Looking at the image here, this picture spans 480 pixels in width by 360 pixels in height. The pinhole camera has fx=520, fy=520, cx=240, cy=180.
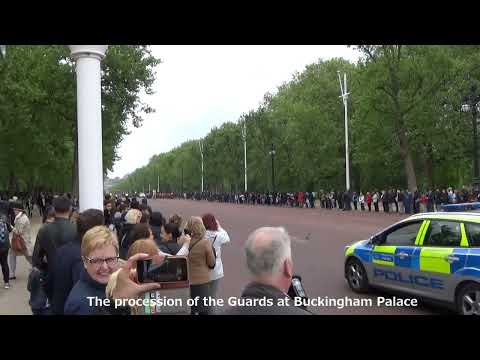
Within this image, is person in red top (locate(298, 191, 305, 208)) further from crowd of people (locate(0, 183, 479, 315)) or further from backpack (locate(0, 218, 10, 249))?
backpack (locate(0, 218, 10, 249))

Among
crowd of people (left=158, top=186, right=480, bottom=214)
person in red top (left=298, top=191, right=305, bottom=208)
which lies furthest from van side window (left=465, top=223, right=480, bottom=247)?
person in red top (left=298, top=191, right=305, bottom=208)

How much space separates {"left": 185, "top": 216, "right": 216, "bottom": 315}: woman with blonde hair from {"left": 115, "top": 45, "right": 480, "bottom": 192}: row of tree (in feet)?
81.6

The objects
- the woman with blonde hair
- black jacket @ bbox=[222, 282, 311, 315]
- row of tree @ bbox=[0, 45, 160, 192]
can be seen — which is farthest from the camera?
row of tree @ bbox=[0, 45, 160, 192]

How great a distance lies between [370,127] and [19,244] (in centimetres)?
3822

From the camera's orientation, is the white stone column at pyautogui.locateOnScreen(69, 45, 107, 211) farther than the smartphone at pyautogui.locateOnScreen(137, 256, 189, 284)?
Yes

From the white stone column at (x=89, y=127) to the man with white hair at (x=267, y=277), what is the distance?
752 cm

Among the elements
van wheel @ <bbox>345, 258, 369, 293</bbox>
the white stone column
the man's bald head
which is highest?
the white stone column

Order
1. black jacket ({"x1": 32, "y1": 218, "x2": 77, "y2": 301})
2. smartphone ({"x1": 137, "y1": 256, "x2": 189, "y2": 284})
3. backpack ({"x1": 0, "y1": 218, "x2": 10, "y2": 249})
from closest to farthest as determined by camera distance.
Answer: smartphone ({"x1": 137, "y1": 256, "x2": 189, "y2": 284}) → black jacket ({"x1": 32, "y1": 218, "x2": 77, "y2": 301}) → backpack ({"x1": 0, "y1": 218, "x2": 10, "y2": 249})

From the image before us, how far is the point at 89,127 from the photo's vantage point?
9.77 meters

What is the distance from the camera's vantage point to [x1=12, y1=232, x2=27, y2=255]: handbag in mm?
10750

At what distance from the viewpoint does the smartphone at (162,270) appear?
3.66m
